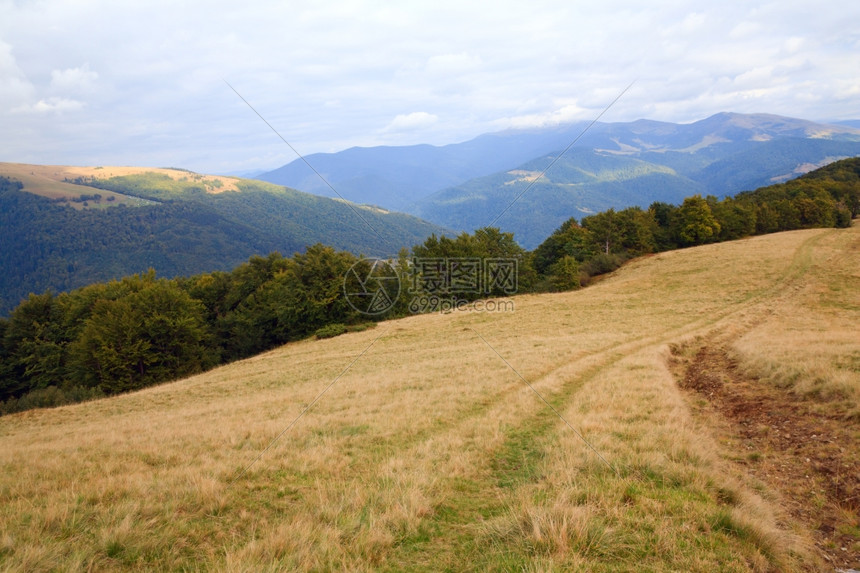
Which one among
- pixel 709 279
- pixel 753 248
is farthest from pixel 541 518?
pixel 753 248

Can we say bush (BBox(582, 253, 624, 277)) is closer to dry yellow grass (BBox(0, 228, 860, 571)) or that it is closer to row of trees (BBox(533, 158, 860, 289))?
row of trees (BBox(533, 158, 860, 289))

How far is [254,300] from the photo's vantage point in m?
58.7

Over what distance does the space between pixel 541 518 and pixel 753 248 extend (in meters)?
56.8

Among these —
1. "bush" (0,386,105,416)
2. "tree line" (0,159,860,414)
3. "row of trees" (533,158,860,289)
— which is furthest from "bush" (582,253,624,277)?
"bush" (0,386,105,416)

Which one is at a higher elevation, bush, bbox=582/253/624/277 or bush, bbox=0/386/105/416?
bush, bbox=582/253/624/277

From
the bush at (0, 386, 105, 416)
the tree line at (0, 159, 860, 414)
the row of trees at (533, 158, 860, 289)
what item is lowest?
the bush at (0, 386, 105, 416)

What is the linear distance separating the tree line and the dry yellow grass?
26.1m

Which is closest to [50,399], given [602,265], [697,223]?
[602,265]

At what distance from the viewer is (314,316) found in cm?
4803

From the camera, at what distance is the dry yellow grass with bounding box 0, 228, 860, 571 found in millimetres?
4117

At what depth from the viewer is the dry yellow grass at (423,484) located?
412cm

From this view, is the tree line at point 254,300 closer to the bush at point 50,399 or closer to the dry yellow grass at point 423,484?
the bush at point 50,399

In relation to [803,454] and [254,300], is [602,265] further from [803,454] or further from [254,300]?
[803,454]

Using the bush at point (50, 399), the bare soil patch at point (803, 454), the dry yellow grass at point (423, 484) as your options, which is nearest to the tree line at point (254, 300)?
the bush at point (50, 399)
